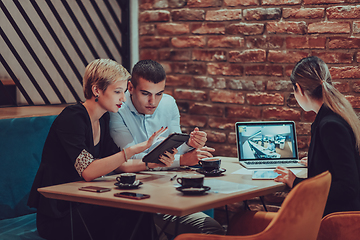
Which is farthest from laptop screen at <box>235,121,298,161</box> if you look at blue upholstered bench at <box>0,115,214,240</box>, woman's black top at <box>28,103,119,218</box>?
blue upholstered bench at <box>0,115,214,240</box>

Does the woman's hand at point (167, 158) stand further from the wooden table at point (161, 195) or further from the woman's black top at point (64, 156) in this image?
the woman's black top at point (64, 156)

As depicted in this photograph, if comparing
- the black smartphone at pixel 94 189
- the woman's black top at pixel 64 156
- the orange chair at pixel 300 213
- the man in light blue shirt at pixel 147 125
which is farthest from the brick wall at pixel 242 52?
the black smartphone at pixel 94 189

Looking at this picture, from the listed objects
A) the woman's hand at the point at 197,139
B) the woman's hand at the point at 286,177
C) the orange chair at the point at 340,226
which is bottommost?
the orange chair at the point at 340,226

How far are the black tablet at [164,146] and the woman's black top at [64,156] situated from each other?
285 millimetres

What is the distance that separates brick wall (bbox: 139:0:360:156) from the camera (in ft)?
9.41

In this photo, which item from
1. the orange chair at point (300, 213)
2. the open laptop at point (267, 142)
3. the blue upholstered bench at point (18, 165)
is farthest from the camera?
the open laptop at point (267, 142)

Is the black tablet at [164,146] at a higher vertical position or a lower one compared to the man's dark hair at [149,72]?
lower

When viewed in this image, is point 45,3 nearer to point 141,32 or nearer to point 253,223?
point 141,32

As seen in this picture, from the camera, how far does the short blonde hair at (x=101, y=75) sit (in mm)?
2154

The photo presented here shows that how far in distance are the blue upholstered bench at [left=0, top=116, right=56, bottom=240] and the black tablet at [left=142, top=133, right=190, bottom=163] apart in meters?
0.74

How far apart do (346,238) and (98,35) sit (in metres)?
2.54

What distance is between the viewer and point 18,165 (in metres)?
2.43

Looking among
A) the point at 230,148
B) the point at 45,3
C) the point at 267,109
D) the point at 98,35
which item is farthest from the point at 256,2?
the point at 45,3

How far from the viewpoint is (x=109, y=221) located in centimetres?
203
